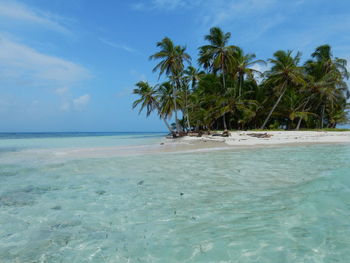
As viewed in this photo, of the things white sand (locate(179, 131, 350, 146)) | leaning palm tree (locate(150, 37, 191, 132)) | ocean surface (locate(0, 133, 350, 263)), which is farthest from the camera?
leaning palm tree (locate(150, 37, 191, 132))

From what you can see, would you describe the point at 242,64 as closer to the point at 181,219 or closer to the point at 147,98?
the point at 147,98

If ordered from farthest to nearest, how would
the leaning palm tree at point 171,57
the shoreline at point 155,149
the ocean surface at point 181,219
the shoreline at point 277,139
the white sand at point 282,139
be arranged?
the leaning palm tree at point 171,57, the white sand at point 282,139, the shoreline at point 277,139, the shoreline at point 155,149, the ocean surface at point 181,219

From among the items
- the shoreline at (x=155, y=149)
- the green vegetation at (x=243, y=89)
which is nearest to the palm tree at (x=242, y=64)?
the green vegetation at (x=243, y=89)

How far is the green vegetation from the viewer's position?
27327 millimetres

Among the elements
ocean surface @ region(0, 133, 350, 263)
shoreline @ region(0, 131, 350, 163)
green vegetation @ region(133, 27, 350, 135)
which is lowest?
ocean surface @ region(0, 133, 350, 263)

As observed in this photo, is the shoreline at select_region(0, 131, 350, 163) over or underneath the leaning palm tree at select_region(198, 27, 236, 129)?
underneath

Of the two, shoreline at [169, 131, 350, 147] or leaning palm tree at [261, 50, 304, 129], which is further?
leaning palm tree at [261, 50, 304, 129]

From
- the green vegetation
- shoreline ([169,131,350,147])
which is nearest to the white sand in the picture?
shoreline ([169,131,350,147])

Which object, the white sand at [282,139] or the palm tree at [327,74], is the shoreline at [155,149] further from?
the palm tree at [327,74]

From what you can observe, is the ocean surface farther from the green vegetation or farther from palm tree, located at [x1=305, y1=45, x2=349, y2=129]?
palm tree, located at [x1=305, y1=45, x2=349, y2=129]

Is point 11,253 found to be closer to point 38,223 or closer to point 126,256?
point 38,223

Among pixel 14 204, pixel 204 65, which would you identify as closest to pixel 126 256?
pixel 14 204

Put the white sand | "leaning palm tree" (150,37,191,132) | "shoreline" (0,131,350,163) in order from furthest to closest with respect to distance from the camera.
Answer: "leaning palm tree" (150,37,191,132), the white sand, "shoreline" (0,131,350,163)

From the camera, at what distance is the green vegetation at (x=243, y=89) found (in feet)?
89.7
